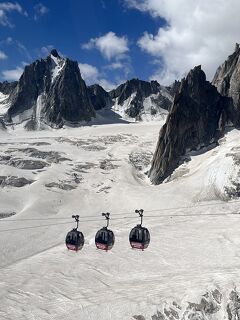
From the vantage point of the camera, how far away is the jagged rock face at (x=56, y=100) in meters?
182

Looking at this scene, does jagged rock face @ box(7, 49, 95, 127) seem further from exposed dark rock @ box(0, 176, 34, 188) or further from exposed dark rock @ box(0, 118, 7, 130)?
exposed dark rock @ box(0, 176, 34, 188)

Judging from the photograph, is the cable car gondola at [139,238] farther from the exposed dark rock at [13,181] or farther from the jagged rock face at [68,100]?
the jagged rock face at [68,100]

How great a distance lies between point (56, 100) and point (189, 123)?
80.2 meters

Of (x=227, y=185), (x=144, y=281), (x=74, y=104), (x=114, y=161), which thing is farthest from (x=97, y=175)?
(x=74, y=104)

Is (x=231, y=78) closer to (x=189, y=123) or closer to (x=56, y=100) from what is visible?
(x=189, y=123)

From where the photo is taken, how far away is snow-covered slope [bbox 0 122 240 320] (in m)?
48.4

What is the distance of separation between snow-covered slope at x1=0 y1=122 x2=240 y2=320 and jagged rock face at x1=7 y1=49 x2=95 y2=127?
50506 mm

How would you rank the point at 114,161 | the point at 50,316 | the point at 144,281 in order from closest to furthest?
the point at 50,316 → the point at 144,281 → the point at 114,161

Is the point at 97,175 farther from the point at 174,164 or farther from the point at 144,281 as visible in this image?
the point at 144,281

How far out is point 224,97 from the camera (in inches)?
4995

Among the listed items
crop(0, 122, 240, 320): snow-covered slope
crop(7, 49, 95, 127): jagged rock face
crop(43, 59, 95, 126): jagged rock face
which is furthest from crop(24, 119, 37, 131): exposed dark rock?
crop(0, 122, 240, 320): snow-covered slope

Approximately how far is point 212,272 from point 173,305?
9.48 m

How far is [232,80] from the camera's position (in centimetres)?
13025

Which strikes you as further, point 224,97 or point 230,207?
point 224,97
